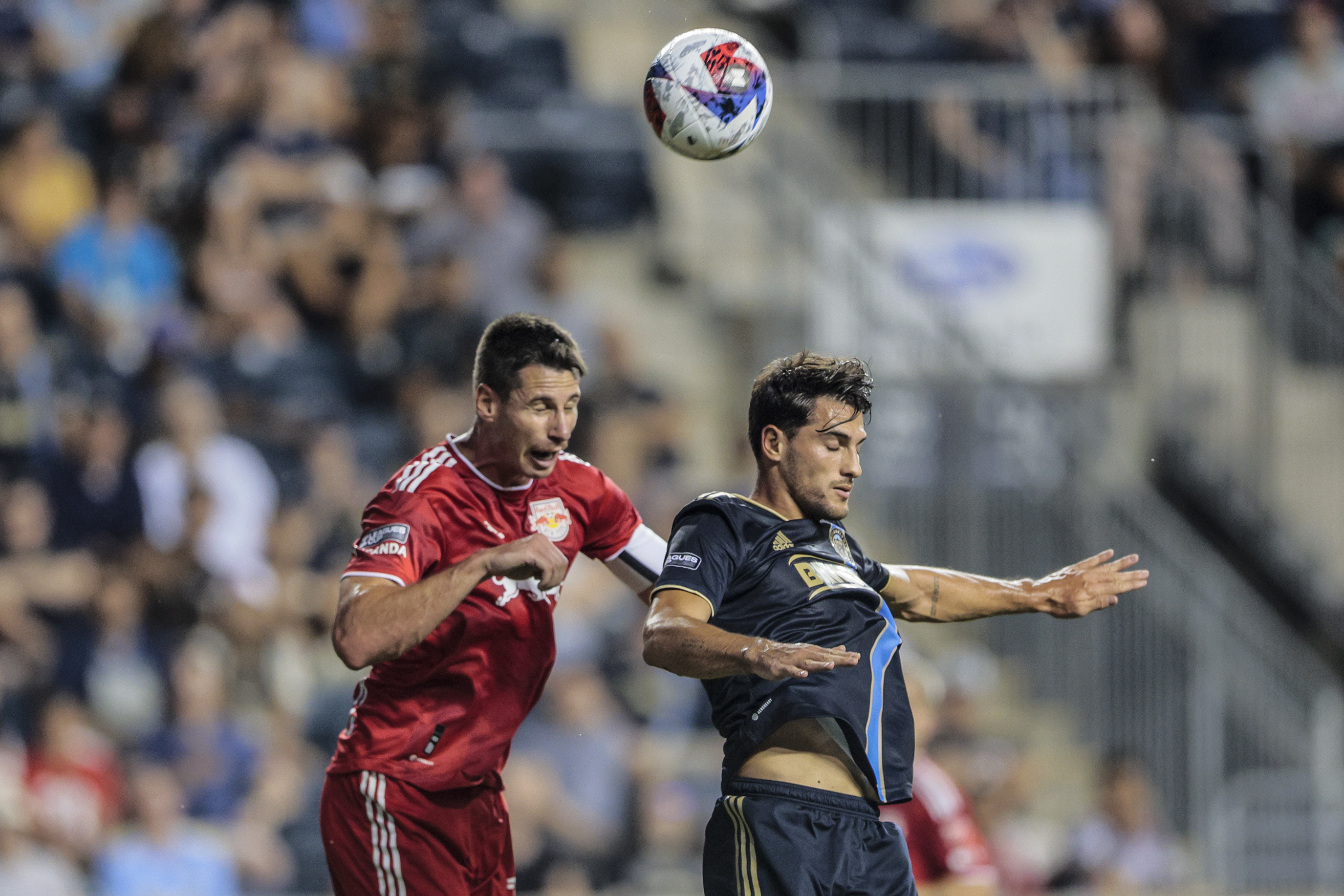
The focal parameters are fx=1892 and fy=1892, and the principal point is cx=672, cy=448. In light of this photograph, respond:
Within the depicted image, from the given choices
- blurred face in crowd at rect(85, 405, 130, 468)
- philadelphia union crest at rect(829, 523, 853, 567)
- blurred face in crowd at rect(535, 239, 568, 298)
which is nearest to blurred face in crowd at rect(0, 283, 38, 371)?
blurred face in crowd at rect(85, 405, 130, 468)

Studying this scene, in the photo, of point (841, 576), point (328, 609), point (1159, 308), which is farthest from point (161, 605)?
point (1159, 308)

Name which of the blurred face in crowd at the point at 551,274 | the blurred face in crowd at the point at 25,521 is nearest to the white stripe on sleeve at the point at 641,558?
the blurred face in crowd at the point at 25,521

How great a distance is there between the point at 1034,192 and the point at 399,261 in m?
4.21

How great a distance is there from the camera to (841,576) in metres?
5.29

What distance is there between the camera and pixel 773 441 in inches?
208

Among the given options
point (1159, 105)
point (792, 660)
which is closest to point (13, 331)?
point (792, 660)

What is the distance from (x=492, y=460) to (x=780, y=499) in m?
0.91

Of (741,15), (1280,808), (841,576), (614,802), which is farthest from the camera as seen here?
(741,15)

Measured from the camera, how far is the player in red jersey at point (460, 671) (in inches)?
216

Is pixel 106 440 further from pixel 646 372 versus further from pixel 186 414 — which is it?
pixel 646 372

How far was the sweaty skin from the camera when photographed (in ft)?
15.3

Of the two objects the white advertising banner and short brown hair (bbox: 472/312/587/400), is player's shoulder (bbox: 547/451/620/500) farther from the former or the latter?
the white advertising banner

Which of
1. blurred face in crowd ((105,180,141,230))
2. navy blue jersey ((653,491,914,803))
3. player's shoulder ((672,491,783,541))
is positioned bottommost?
navy blue jersey ((653,491,914,803))

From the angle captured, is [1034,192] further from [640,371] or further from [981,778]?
[981,778]
